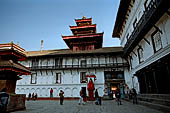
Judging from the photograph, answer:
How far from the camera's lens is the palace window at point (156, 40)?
449 inches

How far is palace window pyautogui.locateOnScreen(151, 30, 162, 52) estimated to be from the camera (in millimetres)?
Result: 11394

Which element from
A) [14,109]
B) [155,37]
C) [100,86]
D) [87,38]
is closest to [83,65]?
[100,86]

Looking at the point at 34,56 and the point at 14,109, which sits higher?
the point at 34,56

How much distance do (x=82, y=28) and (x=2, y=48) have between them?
2347cm

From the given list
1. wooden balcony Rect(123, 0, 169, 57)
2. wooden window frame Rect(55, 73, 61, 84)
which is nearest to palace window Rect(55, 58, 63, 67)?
wooden window frame Rect(55, 73, 61, 84)

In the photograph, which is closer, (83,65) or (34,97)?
(34,97)

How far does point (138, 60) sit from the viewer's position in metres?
17.1

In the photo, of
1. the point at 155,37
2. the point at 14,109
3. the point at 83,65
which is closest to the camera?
the point at 14,109

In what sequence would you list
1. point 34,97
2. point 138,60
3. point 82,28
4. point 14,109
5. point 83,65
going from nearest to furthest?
1. point 14,109
2. point 138,60
3. point 34,97
4. point 83,65
5. point 82,28

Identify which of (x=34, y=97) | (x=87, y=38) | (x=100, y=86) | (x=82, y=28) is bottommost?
(x=34, y=97)

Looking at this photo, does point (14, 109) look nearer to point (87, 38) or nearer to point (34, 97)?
point (34, 97)

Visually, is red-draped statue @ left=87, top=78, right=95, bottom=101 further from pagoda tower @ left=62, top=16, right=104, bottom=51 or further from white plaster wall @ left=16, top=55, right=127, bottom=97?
pagoda tower @ left=62, top=16, right=104, bottom=51

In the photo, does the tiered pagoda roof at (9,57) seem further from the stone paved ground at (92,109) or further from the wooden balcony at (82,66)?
the wooden balcony at (82,66)

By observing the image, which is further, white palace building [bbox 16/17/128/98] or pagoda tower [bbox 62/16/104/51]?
pagoda tower [bbox 62/16/104/51]
